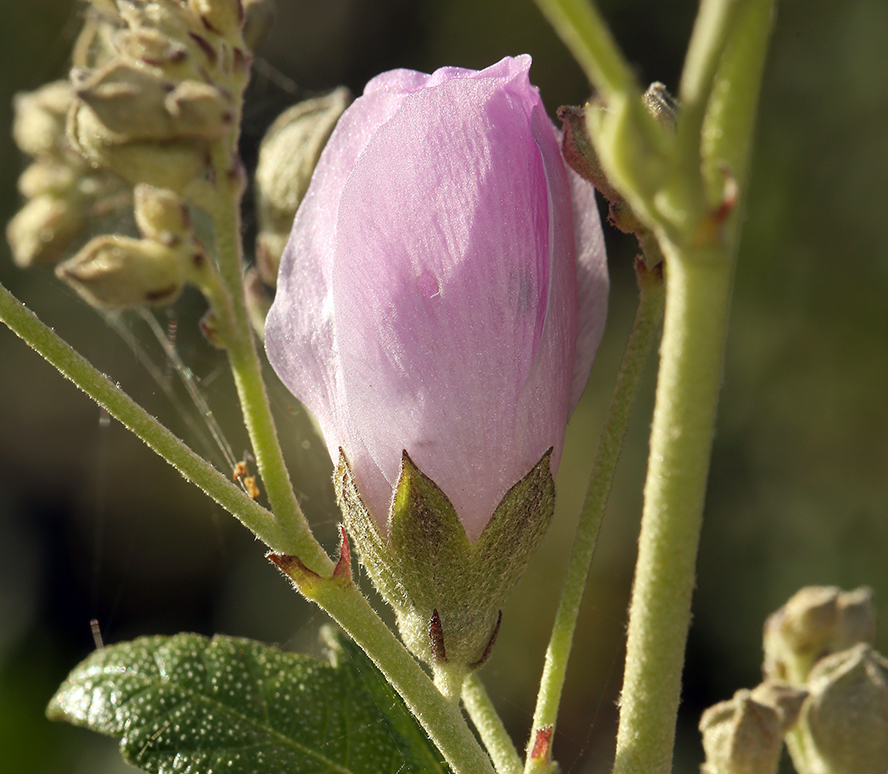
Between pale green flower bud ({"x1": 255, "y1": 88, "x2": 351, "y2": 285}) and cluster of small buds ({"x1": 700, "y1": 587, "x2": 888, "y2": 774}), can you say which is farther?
pale green flower bud ({"x1": 255, "y1": 88, "x2": 351, "y2": 285})

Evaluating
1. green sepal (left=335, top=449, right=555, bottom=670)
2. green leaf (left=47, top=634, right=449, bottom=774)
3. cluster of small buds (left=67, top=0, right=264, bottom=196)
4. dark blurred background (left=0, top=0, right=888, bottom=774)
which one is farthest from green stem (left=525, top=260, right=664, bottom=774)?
dark blurred background (left=0, top=0, right=888, bottom=774)

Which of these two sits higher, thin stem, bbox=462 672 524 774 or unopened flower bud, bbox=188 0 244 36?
unopened flower bud, bbox=188 0 244 36

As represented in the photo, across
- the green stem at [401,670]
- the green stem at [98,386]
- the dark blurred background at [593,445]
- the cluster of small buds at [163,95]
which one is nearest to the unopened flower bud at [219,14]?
the cluster of small buds at [163,95]

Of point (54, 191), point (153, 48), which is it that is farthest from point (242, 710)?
point (54, 191)

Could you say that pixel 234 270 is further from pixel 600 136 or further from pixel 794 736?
pixel 794 736


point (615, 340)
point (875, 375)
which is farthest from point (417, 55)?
point (875, 375)

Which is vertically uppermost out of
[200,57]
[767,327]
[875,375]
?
[200,57]

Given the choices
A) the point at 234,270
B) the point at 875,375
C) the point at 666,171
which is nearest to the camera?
the point at 666,171

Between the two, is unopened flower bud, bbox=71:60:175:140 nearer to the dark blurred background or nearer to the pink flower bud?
the pink flower bud

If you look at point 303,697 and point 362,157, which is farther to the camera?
point 303,697
